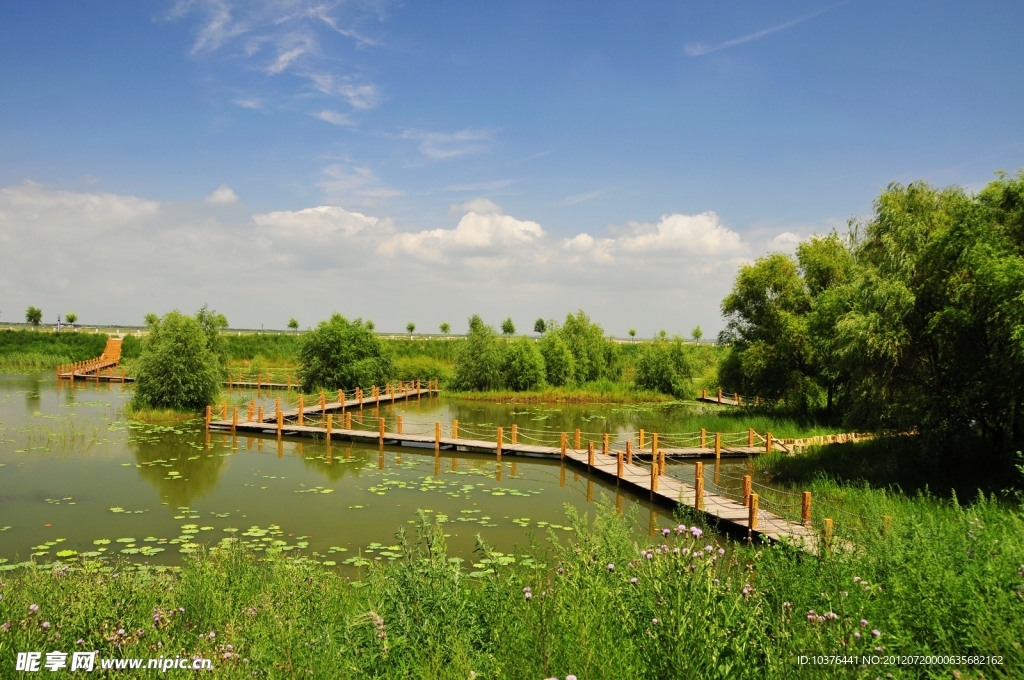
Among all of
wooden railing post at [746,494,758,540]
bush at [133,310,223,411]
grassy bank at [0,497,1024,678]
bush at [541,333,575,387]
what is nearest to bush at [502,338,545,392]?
bush at [541,333,575,387]

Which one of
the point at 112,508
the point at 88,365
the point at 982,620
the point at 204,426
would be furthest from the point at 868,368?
the point at 88,365

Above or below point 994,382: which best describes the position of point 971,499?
below

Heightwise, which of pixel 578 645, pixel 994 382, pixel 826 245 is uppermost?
pixel 826 245

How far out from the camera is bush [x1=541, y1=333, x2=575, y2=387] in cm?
4203

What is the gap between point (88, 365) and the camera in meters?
46.6

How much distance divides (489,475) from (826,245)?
711 inches

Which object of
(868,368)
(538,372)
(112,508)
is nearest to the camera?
(112,508)

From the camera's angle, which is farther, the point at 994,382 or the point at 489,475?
the point at 489,475

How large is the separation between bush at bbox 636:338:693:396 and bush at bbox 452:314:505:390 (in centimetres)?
911

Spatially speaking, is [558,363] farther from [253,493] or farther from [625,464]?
[253,493]

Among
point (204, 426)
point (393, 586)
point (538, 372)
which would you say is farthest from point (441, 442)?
point (538, 372)

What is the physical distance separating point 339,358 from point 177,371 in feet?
40.4

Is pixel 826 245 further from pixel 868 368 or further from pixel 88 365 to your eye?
pixel 88 365

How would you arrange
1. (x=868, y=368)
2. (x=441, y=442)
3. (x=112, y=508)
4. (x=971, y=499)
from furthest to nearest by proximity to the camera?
(x=441, y=442), (x=868, y=368), (x=112, y=508), (x=971, y=499)
